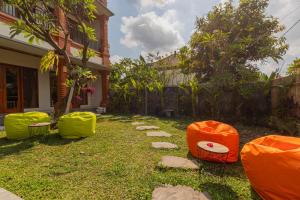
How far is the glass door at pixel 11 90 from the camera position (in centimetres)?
1046

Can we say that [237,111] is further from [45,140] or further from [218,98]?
[45,140]

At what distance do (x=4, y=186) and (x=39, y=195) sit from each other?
0.68 metres

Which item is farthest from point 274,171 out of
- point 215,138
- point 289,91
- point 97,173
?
point 289,91

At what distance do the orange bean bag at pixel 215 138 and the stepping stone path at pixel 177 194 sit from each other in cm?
132

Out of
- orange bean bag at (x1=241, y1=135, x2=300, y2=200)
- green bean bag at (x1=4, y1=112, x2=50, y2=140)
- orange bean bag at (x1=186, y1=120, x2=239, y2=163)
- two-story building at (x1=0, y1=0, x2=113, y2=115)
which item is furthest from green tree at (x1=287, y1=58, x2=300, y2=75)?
two-story building at (x1=0, y1=0, x2=113, y2=115)

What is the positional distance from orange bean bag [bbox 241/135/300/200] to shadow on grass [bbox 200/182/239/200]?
1.08 feet

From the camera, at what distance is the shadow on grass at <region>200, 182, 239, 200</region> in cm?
310

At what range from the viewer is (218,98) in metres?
11.2

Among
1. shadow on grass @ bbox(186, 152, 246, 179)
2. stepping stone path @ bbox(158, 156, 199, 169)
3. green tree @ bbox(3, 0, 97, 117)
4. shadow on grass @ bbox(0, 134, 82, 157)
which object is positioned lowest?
shadow on grass @ bbox(186, 152, 246, 179)

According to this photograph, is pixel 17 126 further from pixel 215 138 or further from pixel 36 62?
pixel 36 62

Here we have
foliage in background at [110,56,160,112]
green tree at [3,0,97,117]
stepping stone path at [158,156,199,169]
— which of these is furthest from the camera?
foliage in background at [110,56,160,112]

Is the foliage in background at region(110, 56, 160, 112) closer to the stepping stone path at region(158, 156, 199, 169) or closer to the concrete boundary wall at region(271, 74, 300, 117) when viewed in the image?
the concrete boundary wall at region(271, 74, 300, 117)

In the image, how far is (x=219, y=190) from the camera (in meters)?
3.27

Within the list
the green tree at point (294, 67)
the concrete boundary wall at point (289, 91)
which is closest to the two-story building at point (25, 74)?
the concrete boundary wall at point (289, 91)
